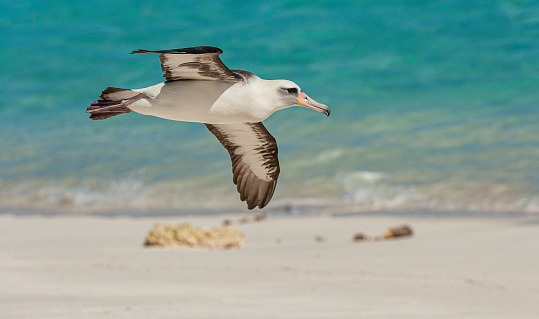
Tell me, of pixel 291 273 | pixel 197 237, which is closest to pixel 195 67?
pixel 291 273

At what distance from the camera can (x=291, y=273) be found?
28.7 feet

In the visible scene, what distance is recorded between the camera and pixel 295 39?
23.9 metres

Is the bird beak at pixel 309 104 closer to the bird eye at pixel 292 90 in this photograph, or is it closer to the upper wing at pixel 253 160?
the bird eye at pixel 292 90

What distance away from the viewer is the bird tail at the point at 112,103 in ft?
16.4

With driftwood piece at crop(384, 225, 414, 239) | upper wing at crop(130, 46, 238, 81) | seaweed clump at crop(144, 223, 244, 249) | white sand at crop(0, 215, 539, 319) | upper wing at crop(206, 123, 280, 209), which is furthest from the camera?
driftwood piece at crop(384, 225, 414, 239)

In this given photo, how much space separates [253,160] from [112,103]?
5.21 feet

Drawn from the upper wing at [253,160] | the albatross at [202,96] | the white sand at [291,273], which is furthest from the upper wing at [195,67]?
the white sand at [291,273]

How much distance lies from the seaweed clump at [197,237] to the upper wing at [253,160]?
385 cm

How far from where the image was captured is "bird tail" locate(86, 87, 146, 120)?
5008mm

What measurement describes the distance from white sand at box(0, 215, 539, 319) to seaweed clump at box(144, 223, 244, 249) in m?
0.17

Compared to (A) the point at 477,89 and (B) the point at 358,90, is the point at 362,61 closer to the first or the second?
(B) the point at 358,90

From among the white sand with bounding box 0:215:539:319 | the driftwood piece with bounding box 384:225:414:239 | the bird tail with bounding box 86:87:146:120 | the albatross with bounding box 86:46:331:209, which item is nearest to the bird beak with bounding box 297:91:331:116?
the albatross with bounding box 86:46:331:209

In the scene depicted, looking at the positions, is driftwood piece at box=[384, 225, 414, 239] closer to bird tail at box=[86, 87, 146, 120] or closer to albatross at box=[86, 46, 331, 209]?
albatross at box=[86, 46, 331, 209]

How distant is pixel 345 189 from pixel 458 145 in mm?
2862
